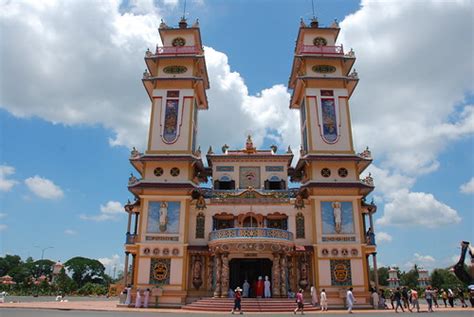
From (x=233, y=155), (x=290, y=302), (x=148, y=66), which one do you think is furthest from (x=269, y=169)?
(x=148, y=66)

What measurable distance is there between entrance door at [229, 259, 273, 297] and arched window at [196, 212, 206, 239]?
9.70 feet

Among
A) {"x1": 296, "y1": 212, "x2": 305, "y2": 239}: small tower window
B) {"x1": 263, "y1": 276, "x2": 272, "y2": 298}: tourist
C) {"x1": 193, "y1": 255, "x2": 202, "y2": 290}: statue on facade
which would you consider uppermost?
{"x1": 296, "y1": 212, "x2": 305, "y2": 239}: small tower window

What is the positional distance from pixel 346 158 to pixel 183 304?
15.3 m

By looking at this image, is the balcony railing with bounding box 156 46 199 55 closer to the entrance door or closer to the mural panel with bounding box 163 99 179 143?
the mural panel with bounding box 163 99 179 143

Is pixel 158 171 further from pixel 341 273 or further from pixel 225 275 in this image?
pixel 341 273

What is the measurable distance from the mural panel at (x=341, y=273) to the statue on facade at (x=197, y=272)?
902 centimetres

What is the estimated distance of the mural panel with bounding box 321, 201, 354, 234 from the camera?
26.5m

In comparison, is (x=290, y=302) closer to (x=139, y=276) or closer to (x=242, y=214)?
(x=242, y=214)

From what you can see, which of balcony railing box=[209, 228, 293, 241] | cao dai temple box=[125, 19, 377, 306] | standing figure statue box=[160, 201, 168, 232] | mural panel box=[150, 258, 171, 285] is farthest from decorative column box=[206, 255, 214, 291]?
standing figure statue box=[160, 201, 168, 232]

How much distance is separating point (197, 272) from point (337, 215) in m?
10.6

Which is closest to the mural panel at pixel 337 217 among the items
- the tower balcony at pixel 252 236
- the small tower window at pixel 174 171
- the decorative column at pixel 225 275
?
the tower balcony at pixel 252 236

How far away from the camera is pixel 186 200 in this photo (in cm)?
2741

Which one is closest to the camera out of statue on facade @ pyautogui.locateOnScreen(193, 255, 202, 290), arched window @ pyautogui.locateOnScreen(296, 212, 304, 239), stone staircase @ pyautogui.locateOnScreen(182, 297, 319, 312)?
stone staircase @ pyautogui.locateOnScreen(182, 297, 319, 312)

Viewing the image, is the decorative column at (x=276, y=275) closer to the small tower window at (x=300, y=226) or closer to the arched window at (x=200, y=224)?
the small tower window at (x=300, y=226)
